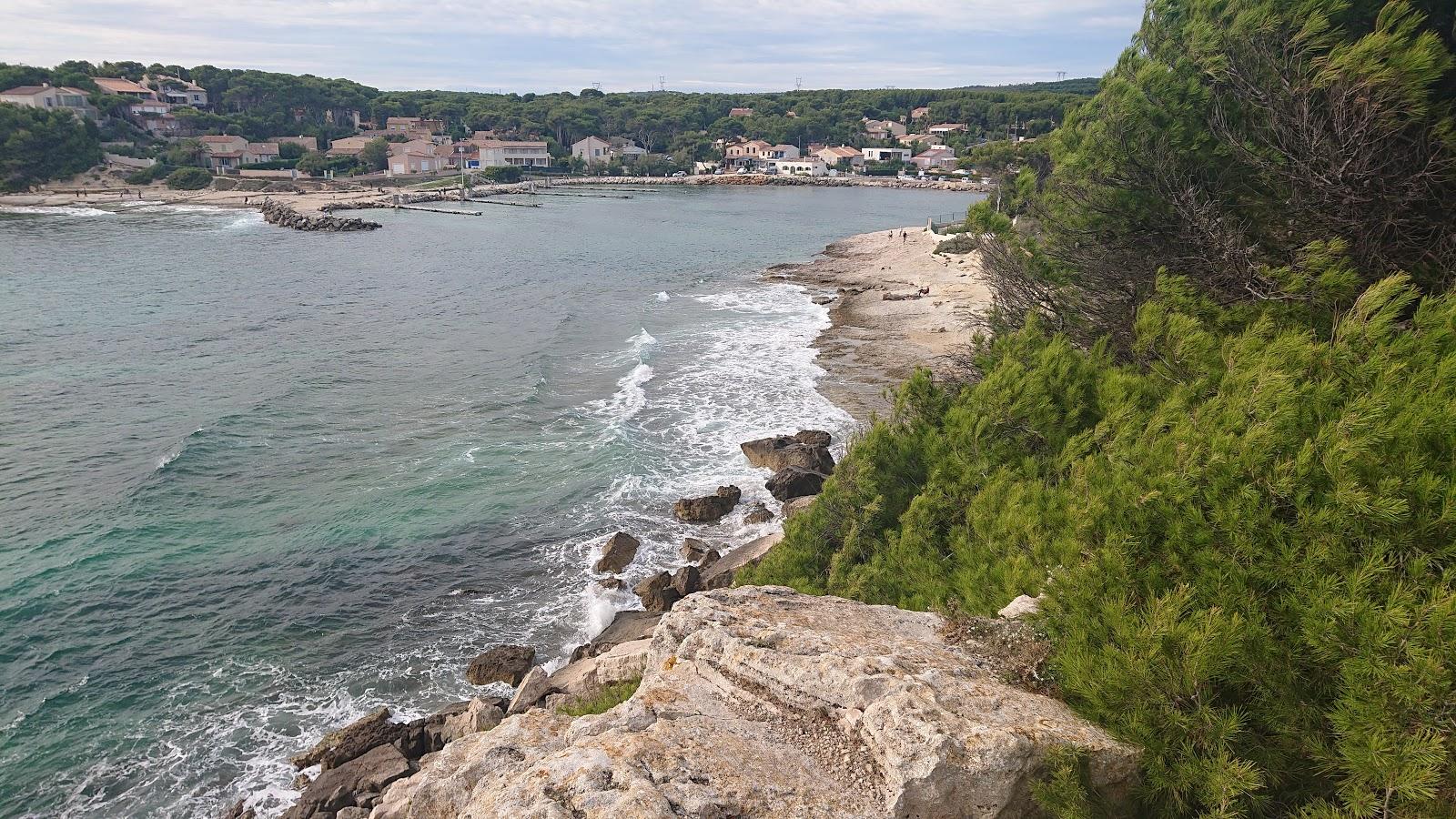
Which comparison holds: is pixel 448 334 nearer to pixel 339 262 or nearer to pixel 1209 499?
pixel 339 262

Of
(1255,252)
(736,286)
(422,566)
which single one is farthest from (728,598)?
(736,286)

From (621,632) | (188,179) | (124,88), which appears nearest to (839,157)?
(188,179)

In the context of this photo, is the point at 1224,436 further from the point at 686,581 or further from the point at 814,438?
the point at 814,438

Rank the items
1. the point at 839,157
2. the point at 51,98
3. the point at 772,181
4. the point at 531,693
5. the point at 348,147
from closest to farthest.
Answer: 1. the point at 531,693
2. the point at 51,98
3. the point at 348,147
4. the point at 772,181
5. the point at 839,157

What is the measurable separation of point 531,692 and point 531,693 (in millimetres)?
40

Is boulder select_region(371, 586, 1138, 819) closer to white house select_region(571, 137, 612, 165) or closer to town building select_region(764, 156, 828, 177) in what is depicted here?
white house select_region(571, 137, 612, 165)

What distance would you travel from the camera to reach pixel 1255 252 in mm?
10555

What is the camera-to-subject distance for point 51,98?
119m

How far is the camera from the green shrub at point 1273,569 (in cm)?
524

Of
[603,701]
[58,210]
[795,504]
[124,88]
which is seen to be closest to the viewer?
[603,701]

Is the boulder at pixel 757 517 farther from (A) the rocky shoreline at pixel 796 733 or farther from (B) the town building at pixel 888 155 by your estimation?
(B) the town building at pixel 888 155

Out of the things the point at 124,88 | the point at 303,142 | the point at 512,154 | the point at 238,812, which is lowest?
Result: the point at 238,812

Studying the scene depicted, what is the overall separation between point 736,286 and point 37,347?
3852 centimetres

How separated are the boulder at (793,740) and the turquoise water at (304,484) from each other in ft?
31.2
